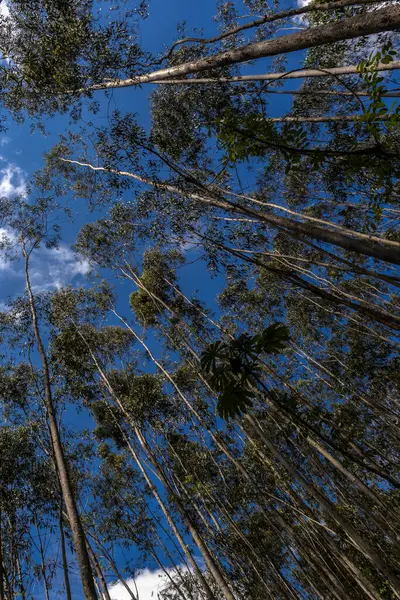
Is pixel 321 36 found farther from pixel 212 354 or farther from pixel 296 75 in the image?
pixel 296 75

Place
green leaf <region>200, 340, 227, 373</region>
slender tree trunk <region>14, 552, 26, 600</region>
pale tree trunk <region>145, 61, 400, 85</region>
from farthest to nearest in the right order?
1. slender tree trunk <region>14, 552, 26, 600</region>
2. pale tree trunk <region>145, 61, 400, 85</region>
3. green leaf <region>200, 340, 227, 373</region>

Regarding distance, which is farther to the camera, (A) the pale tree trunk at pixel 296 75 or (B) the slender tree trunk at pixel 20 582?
(B) the slender tree trunk at pixel 20 582

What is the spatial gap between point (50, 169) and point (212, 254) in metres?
6.31

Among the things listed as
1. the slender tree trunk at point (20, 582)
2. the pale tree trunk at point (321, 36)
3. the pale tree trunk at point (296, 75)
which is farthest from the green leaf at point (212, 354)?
the slender tree trunk at point (20, 582)

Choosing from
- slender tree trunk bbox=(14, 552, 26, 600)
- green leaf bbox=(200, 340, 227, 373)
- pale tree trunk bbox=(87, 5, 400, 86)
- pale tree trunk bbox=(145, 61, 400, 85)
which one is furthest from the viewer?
slender tree trunk bbox=(14, 552, 26, 600)

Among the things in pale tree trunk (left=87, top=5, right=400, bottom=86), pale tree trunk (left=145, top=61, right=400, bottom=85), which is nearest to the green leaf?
pale tree trunk (left=87, top=5, right=400, bottom=86)

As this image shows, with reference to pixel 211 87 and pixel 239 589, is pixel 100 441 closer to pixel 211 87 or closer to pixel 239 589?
pixel 239 589

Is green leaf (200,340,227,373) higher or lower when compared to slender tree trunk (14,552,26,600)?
lower

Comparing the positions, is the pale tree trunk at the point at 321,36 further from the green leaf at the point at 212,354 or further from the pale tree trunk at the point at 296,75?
the green leaf at the point at 212,354

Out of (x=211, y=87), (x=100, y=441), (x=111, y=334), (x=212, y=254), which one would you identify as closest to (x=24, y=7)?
(x=211, y=87)

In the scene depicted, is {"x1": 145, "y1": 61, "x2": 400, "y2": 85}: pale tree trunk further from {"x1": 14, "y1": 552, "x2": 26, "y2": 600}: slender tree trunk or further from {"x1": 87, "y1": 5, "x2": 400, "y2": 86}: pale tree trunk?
{"x1": 14, "y1": 552, "x2": 26, "y2": 600}: slender tree trunk

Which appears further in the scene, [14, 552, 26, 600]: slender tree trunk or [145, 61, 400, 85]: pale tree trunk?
[14, 552, 26, 600]: slender tree trunk

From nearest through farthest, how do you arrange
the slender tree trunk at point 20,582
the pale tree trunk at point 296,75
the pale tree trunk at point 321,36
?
the pale tree trunk at point 321,36 < the pale tree trunk at point 296,75 < the slender tree trunk at point 20,582

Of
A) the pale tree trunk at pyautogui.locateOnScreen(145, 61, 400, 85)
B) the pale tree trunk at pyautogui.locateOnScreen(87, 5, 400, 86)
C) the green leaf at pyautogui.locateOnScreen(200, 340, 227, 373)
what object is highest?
the pale tree trunk at pyautogui.locateOnScreen(145, 61, 400, 85)
